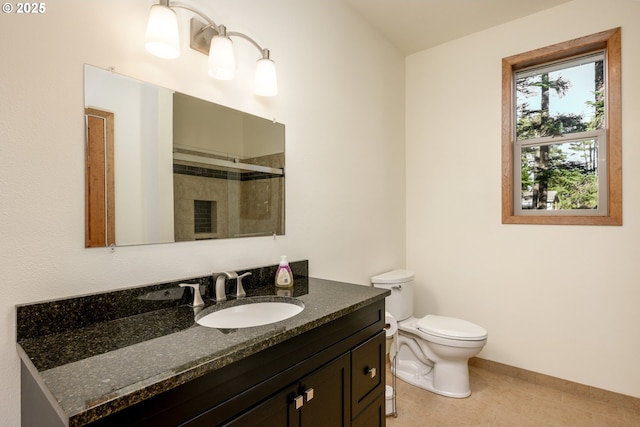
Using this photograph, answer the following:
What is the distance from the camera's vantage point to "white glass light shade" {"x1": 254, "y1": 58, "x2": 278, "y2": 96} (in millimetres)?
1552

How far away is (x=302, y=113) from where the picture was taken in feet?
6.26

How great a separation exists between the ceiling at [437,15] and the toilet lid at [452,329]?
2.23 metres

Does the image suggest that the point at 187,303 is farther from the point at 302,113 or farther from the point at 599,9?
the point at 599,9

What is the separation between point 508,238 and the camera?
2.49 m

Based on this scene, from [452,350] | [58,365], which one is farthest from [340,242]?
[58,365]

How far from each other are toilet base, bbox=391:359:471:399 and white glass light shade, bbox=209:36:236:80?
2087mm

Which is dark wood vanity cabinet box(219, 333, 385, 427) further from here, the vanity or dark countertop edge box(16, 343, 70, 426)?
dark countertop edge box(16, 343, 70, 426)

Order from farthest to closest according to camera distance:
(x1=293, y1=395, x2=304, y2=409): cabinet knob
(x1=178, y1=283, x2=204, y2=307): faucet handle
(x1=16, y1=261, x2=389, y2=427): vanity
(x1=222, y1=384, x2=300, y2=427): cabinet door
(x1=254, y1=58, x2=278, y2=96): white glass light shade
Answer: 1. (x1=254, y1=58, x2=278, y2=96): white glass light shade
2. (x1=178, y1=283, x2=204, y2=307): faucet handle
3. (x1=293, y1=395, x2=304, y2=409): cabinet knob
4. (x1=222, y1=384, x2=300, y2=427): cabinet door
5. (x1=16, y1=261, x2=389, y2=427): vanity

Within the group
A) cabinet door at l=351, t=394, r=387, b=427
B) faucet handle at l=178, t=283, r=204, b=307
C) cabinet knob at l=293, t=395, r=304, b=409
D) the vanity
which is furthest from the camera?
cabinet door at l=351, t=394, r=387, b=427

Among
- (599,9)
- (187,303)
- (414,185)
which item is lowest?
(187,303)

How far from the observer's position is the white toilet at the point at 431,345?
2102 millimetres

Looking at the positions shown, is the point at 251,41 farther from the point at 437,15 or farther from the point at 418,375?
the point at 418,375

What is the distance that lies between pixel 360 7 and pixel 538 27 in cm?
132

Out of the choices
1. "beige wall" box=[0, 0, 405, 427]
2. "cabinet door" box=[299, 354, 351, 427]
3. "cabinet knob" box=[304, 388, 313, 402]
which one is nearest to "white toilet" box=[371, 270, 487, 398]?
"beige wall" box=[0, 0, 405, 427]
